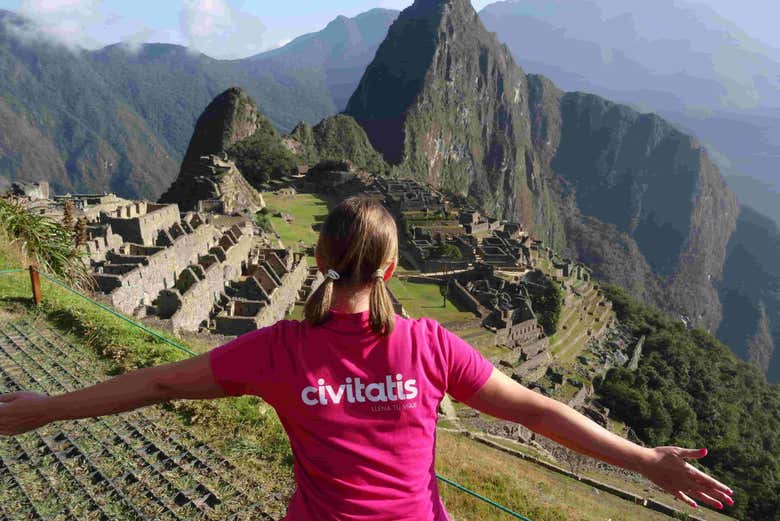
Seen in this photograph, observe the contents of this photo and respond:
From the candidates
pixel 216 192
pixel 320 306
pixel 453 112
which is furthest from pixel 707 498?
pixel 453 112

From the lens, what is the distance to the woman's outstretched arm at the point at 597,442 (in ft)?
6.38

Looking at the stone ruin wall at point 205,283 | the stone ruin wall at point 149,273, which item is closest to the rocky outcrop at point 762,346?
the stone ruin wall at point 205,283

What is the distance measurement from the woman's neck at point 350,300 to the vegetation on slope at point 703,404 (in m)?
26.4

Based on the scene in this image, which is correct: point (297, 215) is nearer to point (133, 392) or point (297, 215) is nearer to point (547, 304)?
point (547, 304)

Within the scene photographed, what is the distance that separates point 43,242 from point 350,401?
8670 mm

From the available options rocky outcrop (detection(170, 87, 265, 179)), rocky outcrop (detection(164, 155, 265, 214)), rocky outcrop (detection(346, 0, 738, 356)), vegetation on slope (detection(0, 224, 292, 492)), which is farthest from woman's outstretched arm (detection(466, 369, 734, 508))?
rocky outcrop (detection(346, 0, 738, 356))

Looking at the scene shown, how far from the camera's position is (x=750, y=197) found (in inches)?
7638

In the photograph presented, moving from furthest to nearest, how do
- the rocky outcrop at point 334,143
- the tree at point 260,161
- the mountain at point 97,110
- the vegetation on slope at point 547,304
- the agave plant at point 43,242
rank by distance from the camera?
the rocky outcrop at point 334,143, the mountain at point 97,110, the tree at point 260,161, the vegetation on slope at point 547,304, the agave plant at point 43,242

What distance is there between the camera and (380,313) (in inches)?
72.8

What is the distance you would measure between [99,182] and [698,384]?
62.8 meters

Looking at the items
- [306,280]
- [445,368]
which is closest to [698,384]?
[306,280]

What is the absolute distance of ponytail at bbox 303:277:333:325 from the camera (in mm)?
1886

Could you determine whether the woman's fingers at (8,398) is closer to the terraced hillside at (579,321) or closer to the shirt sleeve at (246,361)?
the shirt sleeve at (246,361)

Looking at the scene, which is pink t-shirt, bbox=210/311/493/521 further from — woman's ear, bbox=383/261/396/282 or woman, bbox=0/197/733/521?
woman's ear, bbox=383/261/396/282
